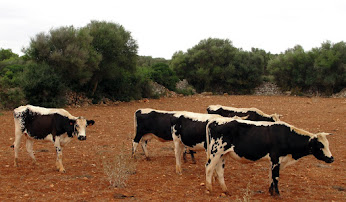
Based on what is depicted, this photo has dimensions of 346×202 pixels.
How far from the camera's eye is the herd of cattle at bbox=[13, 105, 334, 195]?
709 cm

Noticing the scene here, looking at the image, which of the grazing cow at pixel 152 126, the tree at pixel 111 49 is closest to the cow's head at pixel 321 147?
the grazing cow at pixel 152 126

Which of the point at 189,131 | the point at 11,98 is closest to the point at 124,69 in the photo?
the point at 11,98

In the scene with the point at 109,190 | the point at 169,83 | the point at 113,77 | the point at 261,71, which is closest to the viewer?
the point at 109,190

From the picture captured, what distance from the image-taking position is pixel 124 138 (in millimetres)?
13516

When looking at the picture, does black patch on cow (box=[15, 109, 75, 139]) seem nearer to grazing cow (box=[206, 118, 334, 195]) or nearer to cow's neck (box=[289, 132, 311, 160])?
grazing cow (box=[206, 118, 334, 195])

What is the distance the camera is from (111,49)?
82.5 ft

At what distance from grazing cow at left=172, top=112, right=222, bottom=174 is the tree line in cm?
1487

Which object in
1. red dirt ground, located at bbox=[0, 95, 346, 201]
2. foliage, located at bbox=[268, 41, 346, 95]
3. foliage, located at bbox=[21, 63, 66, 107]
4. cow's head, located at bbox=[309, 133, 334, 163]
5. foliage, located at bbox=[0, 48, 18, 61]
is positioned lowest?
red dirt ground, located at bbox=[0, 95, 346, 201]

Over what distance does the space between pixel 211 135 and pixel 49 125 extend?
4674 millimetres

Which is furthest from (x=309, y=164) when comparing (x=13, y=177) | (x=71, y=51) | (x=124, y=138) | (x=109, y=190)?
(x=71, y=51)

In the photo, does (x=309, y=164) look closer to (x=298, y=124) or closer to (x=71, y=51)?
(x=298, y=124)

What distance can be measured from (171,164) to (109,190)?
3073mm

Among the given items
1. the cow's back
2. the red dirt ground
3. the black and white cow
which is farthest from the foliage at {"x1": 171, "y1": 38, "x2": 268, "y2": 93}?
the black and white cow

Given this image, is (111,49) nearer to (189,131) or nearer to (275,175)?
(189,131)
